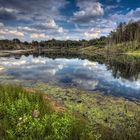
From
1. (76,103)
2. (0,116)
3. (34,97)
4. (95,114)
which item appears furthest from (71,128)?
(76,103)

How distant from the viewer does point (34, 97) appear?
12.7m

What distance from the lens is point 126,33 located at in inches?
5487

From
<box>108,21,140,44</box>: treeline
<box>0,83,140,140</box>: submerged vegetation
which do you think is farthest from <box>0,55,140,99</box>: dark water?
<box>108,21,140,44</box>: treeline

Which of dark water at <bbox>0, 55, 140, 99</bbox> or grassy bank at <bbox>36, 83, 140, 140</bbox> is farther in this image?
dark water at <bbox>0, 55, 140, 99</bbox>

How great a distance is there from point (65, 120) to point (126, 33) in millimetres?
137534

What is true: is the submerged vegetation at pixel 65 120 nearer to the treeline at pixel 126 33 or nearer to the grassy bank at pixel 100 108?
the grassy bank at pixel 100 108

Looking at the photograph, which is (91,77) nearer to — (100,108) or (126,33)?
(100,108)

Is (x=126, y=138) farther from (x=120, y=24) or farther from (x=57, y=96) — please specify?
(x=120, y=24)

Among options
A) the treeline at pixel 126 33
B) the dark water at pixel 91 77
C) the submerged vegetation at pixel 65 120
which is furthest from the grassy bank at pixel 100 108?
the treeline at pixel 126 33

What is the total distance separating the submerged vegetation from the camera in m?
6.85

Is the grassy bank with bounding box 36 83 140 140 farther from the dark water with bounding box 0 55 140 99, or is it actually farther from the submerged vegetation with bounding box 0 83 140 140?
the dark water with bounding box 0 55 140 99

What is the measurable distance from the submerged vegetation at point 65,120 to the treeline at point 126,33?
110351 millimetres

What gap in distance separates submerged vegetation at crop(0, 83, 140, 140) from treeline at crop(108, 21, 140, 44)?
362 ft

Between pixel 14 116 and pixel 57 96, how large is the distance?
11.7 metres
